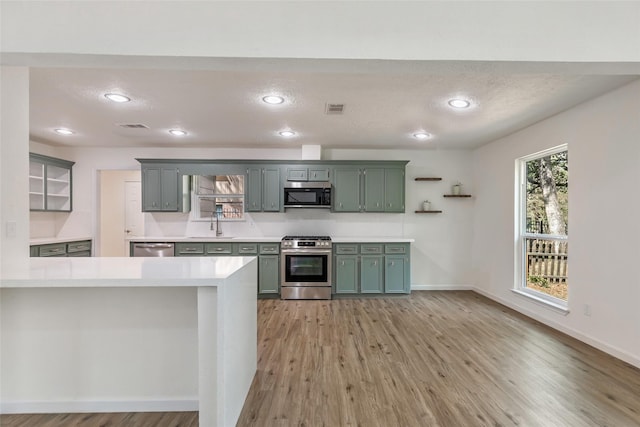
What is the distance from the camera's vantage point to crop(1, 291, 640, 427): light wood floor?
1932 mm

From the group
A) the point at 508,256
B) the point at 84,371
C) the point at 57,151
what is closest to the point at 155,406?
the point at 84,371

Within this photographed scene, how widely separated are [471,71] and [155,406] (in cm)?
294

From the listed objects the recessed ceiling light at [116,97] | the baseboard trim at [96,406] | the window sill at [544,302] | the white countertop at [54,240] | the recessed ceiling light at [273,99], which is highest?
the recessed ceiling light at [273,99]

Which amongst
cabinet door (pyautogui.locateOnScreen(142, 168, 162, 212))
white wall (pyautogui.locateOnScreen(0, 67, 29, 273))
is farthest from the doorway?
white wall (pyautogui.locateOnScreen(0, 67, 29, 273))

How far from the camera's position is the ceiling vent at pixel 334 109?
10.5 ft

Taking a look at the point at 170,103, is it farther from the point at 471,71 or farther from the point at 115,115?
the point at 471,71

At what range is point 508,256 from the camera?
172 inches

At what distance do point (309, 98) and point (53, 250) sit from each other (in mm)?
4276

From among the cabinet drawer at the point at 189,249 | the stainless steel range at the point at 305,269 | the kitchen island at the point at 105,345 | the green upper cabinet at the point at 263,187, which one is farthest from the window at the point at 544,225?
the cabinet drawer at the point at 189,249

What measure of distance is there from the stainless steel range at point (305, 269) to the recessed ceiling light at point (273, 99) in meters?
2.30

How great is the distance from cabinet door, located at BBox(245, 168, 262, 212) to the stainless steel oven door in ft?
3.10

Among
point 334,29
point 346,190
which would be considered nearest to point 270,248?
point 346,190

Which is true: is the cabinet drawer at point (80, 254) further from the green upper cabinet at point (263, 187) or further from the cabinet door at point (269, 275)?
the cabinet door at point (269, 275)

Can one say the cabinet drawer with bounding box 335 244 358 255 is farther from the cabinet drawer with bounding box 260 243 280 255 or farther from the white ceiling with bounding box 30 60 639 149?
the white ceiling with bounding box 30 60 639 149
